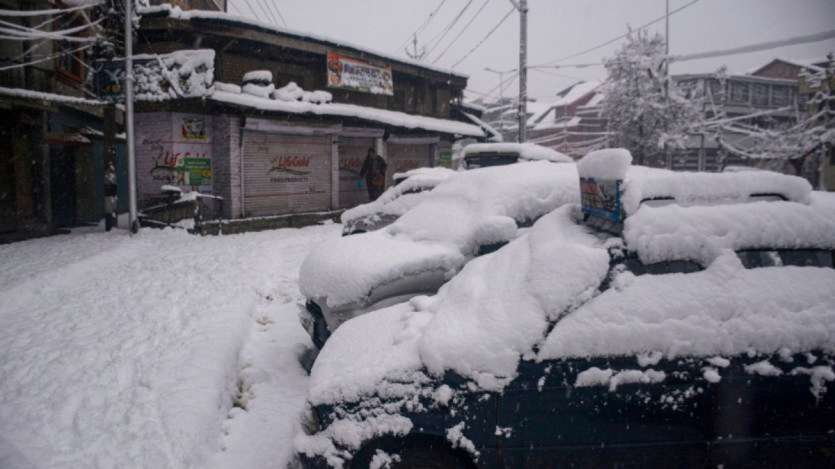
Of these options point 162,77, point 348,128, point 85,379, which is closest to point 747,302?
point 85,379

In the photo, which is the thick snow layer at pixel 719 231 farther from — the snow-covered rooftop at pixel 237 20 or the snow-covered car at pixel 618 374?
the snow-covered rooftop at pixel 237 20

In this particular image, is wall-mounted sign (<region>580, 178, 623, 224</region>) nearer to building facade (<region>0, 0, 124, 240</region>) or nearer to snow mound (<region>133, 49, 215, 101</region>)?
building facade (<region>0, 0, 124, 240</region>)

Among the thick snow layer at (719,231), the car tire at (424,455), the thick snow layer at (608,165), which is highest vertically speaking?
the thick snow layer at (608,165)

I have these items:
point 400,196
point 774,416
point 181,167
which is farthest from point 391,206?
point 181,167

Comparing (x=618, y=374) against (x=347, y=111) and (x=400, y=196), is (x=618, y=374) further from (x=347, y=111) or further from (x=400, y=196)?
(x=347, y=111)

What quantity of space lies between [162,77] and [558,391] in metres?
14.0

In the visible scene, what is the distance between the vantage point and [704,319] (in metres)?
2.48

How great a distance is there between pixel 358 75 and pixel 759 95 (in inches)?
1302

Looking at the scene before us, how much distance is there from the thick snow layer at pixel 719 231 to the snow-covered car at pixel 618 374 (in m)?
0.01

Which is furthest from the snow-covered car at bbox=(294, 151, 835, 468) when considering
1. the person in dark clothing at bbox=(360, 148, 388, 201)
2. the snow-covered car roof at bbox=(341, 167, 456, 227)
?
the person in dark clothing at bbox=(360, 148, 388, 201)

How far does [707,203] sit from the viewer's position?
3.09m

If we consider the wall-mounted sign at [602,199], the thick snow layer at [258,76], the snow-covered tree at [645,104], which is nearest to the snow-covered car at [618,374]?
the wall-mounted sign at [602,199]

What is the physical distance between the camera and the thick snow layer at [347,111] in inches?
545

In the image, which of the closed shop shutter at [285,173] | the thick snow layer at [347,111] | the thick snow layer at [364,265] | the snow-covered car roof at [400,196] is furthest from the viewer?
the closed shop shutter at [285,173]
